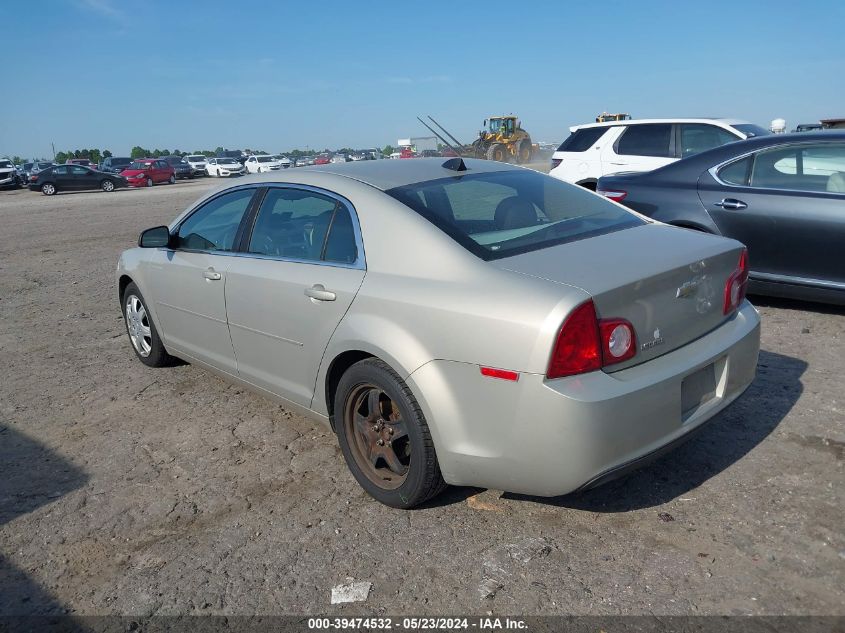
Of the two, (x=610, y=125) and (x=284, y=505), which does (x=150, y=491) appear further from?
(x=610, y=125)

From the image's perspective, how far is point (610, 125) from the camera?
35.3 ft

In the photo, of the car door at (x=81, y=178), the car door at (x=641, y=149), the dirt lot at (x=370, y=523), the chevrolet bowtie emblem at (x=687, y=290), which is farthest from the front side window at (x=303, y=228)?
the car door at (x=81, y=178)

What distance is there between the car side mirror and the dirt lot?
1.06 meters

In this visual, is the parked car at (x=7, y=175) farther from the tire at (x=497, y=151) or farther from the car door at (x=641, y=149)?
the car door at (x=641, y=149)

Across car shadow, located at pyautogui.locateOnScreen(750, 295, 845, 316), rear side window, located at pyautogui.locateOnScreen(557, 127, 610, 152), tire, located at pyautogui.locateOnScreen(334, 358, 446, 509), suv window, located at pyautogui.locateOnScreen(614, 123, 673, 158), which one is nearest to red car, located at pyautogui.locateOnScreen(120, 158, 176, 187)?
rear side window, located at pyautogui.locateOnScreen(557, 127, 610, 152)

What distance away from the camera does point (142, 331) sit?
5.41m

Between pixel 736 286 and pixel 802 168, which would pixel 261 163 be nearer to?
pixel 802 168

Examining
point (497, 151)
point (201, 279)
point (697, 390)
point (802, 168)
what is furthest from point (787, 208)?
point (497, 151)

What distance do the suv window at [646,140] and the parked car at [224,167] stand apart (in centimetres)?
3995

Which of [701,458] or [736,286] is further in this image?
[701,458]

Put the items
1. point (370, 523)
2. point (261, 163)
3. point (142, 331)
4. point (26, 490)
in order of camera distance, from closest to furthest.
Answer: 1. point (370, 523)
2. point (26, 490)
3. point (142, 331)
4. point (261, 163)

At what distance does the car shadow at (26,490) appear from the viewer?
2785 mm

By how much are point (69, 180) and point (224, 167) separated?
1378cm

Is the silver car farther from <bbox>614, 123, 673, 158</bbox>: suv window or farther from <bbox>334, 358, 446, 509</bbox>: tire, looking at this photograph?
<bbox>614, 123, 673, 158</bbox>: suv window
